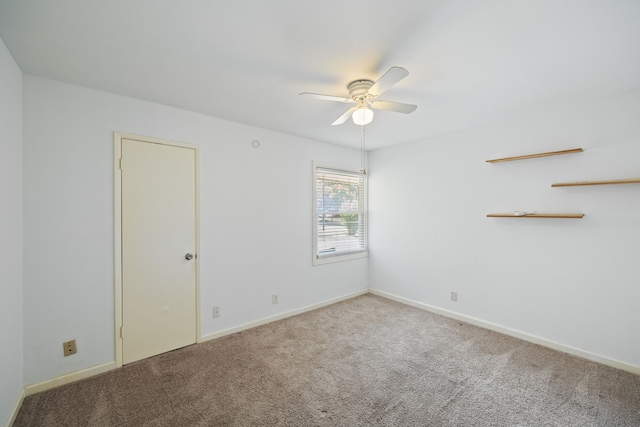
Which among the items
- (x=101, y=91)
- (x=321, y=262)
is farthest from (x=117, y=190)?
(x=321, y=262)

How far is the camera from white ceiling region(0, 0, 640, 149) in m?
1.39

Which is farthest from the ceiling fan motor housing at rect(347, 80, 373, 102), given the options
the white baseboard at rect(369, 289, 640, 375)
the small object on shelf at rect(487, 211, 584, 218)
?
the white baseboard at rect(369, 289, 640, 375)

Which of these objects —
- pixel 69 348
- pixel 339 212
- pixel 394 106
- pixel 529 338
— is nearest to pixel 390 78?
pixel 394 106

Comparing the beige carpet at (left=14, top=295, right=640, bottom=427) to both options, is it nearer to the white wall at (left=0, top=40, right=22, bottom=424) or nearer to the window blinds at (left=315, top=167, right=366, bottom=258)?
the white wall at (left=0, top=40, right=22, bottom=424)

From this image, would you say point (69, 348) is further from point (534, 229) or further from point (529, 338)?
point (534, 229)

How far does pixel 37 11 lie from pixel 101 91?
977 mm

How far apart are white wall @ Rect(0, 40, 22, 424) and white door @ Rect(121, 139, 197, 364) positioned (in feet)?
2.06

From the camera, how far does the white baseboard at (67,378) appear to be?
2.00m

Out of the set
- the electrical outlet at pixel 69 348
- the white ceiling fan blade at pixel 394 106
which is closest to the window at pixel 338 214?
the white ceiling fan blade at pixel 394 106

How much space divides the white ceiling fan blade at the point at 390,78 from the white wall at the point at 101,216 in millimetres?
1851

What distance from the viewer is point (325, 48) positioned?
170cm

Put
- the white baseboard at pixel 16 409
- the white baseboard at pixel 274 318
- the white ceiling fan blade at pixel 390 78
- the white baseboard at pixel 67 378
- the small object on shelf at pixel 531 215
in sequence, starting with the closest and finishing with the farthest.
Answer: the white ceiling fan blade at pixel 390 78 → the white baseboard at pixel 16 409 → the white baseboard at pixel 67 378 → the small object on shelf at pixel 531 215 → the white baseboard at pixel 274 318

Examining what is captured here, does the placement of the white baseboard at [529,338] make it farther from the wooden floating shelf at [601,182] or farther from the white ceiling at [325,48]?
the white ceiling at [325,48]

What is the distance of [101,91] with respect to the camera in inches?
90.3
